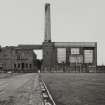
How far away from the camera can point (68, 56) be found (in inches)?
3777

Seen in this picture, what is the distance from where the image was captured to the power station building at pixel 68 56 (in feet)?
307

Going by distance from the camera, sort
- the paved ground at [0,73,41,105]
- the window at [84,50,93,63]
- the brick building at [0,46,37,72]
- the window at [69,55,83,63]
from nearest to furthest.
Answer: the paved ground at [0,73,41,105] < the brick building at [0,46,37,72] < the window at [84,50,93,63] < the window at [69,55,83,63]

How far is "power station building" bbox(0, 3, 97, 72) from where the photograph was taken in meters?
93.5

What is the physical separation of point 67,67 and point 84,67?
24.6 ft

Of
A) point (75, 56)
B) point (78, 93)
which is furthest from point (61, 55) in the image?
point (78, 93)

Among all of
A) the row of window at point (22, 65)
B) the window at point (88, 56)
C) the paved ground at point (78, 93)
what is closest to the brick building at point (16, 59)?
the row of window at point (22, 65)

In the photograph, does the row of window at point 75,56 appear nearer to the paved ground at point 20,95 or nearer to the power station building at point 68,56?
the power station building at point 68,56

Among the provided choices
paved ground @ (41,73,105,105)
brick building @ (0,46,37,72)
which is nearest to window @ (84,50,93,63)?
brick building @ (0,46,37,72)

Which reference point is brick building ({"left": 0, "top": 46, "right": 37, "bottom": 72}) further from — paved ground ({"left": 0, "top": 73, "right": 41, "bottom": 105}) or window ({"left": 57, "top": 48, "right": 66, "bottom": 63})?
paved ground ({"left": 0, "top": 73, "right": 41, "bottom": 105})

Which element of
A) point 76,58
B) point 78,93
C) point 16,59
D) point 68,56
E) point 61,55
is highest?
point 61,55

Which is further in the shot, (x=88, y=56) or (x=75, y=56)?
(x=75, y=56)

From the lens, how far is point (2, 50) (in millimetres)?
94312

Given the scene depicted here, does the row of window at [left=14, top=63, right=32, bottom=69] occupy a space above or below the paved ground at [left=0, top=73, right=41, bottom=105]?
below

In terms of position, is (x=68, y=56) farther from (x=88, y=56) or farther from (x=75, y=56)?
(x=88, y=56)
